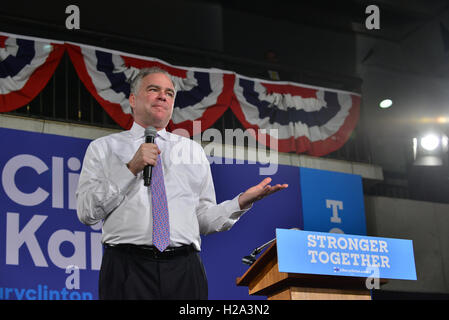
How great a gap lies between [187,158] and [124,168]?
362mm

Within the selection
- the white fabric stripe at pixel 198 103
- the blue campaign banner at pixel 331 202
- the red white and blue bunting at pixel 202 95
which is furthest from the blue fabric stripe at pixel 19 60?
the blue campaign banner at pixel 331 202

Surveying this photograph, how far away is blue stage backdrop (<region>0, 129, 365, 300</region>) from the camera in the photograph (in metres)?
5.06

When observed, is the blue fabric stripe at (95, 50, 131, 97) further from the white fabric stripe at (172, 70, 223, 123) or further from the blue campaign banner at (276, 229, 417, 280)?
the blue campaign banner at (276, 229, 417, 280)

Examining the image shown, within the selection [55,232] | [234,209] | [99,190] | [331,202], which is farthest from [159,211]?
[331,202]

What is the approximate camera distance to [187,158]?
2500mm

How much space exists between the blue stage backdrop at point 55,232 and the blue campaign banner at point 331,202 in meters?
0.60

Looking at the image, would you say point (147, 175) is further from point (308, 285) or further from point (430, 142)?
point (430, 142)

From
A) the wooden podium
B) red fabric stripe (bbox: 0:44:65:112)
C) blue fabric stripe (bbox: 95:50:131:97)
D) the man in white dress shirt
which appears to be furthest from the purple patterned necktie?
blue fabric stripe (bbox: 95:50:131:97)

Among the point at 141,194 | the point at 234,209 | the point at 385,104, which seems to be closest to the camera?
the point at 141,194

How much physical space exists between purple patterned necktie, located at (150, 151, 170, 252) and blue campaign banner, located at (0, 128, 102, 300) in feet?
10.0

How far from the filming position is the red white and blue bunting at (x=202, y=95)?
18.9 feet

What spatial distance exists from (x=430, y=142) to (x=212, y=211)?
573 cm

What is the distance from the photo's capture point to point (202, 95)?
259 inches
